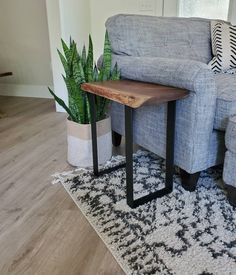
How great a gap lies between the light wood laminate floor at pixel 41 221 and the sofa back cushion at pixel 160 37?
0.87 m

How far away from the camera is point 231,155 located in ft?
4.23

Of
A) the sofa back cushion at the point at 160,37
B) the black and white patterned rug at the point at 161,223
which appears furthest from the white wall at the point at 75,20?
the black and white patterned rug at the point at 161,223

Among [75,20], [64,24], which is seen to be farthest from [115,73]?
[75,20]

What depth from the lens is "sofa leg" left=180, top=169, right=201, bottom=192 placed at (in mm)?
1464

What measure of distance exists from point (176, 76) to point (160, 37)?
27.7 inches

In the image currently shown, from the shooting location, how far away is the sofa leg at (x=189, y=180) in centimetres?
146

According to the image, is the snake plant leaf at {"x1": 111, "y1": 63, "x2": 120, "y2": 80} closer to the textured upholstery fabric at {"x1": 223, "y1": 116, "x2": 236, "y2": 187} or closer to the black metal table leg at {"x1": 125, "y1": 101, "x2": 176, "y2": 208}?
the black metal table leg at {"x1": 125, "y1": 101, "x2": 176, "y2": 208}

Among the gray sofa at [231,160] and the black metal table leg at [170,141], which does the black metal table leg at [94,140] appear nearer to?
the black metal table leg at [170,141]

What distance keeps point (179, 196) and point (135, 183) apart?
0.26 meters

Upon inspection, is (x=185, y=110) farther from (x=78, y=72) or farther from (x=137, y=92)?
(x=78, y=72)

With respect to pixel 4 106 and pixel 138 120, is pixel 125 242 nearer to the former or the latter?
pixel 138 120

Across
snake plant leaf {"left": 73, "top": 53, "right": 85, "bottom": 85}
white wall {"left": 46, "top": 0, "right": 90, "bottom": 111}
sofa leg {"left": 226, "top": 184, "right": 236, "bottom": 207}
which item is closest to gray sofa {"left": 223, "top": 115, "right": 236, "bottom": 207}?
sofa leg {"left": 226, "top": 184, "right": 236, "bottom": 207}

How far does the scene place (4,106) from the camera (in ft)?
11.0

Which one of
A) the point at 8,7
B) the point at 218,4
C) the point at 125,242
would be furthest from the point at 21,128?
the point at 218,4
